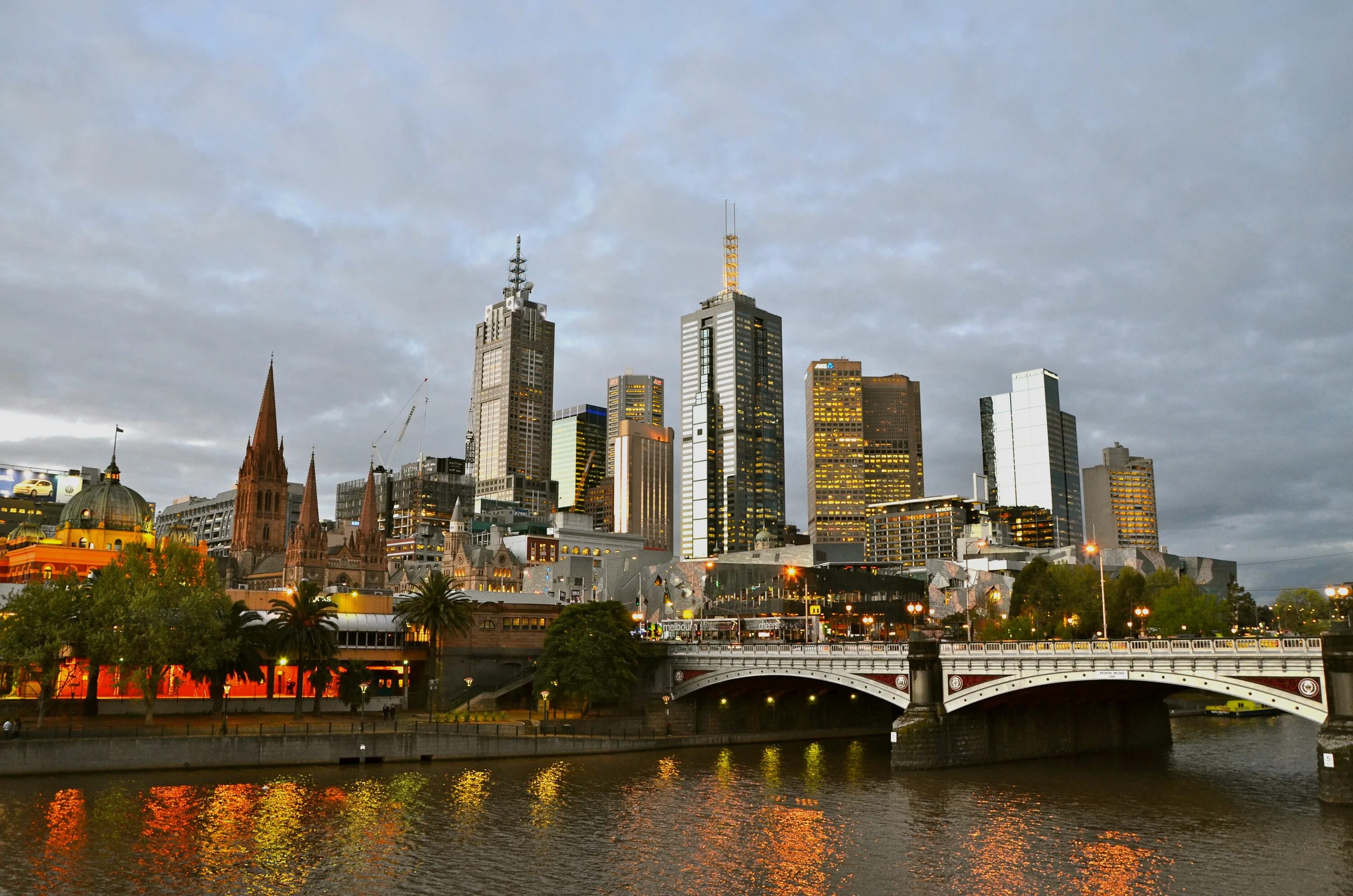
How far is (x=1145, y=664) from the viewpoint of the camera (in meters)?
77.2

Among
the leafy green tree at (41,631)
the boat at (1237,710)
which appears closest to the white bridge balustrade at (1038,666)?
the leafy green tree at (41,631)

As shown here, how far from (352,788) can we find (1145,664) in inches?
2202

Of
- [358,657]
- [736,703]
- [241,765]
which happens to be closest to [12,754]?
[241,765]

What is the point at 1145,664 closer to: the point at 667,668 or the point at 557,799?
the point at 557,799

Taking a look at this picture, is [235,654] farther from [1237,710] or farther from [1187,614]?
[1237,710]

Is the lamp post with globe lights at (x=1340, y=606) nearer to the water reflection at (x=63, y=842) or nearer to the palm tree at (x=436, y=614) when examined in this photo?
the water reflection at (x=63, y=842)

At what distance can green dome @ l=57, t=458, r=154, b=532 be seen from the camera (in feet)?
479

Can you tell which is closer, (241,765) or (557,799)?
(557,799)

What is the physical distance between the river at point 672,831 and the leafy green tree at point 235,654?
59.9 feet

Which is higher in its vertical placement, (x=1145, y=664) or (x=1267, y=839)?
(x=1145, y=664)

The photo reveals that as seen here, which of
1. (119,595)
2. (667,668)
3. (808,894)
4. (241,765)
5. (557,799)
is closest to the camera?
(808,894)

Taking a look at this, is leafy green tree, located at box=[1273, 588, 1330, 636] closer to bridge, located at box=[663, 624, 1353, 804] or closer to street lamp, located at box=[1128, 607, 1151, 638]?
street lamp, located at box=[1128, 607, 1151, 638]

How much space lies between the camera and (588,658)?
106812 mm

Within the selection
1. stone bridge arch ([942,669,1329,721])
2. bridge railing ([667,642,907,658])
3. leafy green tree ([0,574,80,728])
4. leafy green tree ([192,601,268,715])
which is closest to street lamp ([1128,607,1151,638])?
stone bridge arch ([942,669,1329,721])
